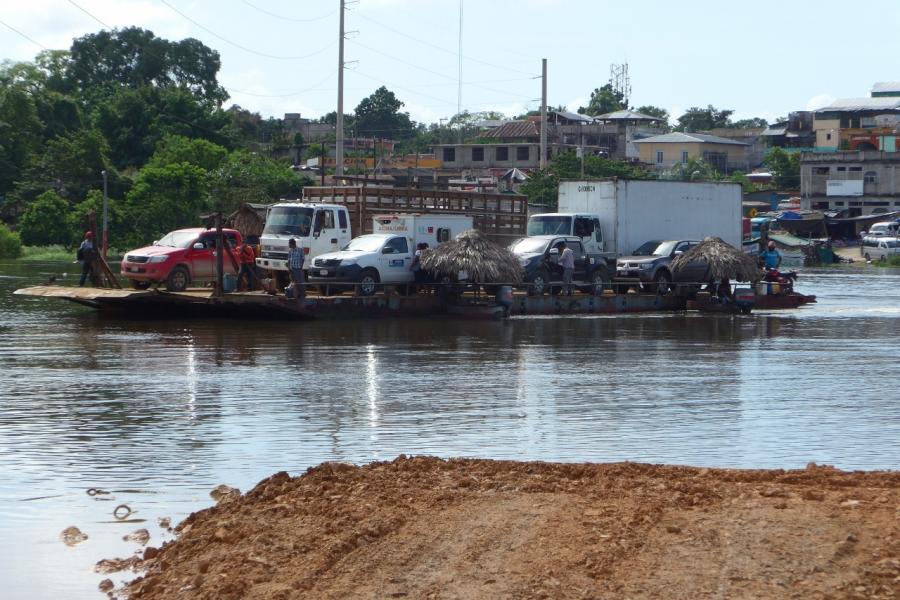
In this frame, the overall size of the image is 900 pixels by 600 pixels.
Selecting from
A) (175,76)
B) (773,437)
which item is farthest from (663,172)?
(773,437)

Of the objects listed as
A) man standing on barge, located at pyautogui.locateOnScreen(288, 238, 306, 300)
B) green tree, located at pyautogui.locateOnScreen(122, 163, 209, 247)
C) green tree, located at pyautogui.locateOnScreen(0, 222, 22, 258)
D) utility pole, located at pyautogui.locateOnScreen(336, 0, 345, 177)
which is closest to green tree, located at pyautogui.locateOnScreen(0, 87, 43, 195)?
green tree, located at pyautogui.locateOnScreen(0, 222, 22, 258)

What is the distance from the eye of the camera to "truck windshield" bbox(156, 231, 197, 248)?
28344 millimetres

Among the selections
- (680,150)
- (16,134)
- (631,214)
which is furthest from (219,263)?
(680,150)

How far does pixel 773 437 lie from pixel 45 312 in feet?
72.6

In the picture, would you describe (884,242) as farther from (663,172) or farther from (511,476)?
(511,476)

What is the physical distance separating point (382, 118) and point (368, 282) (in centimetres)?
10851

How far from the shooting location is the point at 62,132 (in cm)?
8950

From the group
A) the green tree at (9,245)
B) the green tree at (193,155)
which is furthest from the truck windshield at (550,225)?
the green tree at (193,155)

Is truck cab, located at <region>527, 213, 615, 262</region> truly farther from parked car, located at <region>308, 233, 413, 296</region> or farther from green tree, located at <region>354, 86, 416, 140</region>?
green tree, located at <region>354, 86, 416, 140</region>

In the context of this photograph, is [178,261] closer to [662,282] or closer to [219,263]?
[219,263]

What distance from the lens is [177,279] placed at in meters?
27.9

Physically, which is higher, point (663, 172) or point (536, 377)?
point (663, 172)

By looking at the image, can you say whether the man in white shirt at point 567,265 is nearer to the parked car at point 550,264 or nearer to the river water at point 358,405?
the parked car at point 550,264

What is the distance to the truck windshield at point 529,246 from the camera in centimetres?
3086
